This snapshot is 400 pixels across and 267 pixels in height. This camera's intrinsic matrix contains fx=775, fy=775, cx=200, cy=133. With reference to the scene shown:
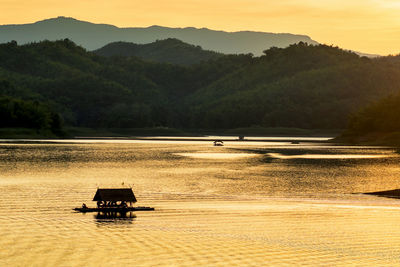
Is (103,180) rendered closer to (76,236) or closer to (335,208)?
(335,208)

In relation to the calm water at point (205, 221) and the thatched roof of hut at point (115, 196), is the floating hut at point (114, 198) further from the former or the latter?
the calm water at point (205, 221)

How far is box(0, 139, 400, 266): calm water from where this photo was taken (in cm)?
3853

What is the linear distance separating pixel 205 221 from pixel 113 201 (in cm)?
747

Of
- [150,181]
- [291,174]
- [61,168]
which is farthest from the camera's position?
[61,168]

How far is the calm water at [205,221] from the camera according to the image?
126 ft

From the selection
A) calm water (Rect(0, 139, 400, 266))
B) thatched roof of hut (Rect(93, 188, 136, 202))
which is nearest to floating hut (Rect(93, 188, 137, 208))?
Answer: thatched roof of hut (Rect(93, 188, 136, 202))

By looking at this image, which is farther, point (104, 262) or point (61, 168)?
point (61, 168)

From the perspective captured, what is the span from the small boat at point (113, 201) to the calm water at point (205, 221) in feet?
3.48

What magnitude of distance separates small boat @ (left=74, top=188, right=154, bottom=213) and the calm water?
1.06 meters

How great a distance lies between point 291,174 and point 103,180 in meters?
22.9

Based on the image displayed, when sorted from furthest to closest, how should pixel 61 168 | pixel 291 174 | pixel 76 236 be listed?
pixel 61 168
pixel 291 174
pixel 76 236

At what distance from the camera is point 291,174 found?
90.2m

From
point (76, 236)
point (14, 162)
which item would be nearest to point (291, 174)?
point (14, 162)

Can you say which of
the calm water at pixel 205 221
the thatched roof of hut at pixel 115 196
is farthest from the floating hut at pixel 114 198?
the calm water at pixel 205 221
